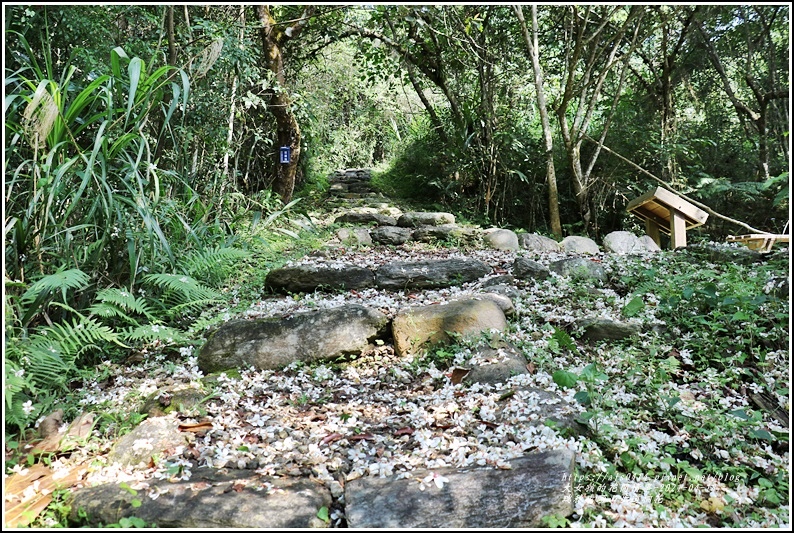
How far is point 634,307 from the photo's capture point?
359 cm

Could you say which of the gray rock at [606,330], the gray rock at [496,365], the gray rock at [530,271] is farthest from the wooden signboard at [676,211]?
the gray rock at [496,365]

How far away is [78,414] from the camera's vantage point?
8.60 feet

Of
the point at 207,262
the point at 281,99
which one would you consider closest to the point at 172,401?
the point at 207,262

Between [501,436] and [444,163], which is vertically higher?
[444,163]

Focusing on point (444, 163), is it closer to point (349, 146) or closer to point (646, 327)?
point (349, 146)

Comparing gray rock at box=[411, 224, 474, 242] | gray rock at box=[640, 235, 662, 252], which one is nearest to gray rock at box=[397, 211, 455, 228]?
gray rock at box=[411, 224, 474, 242]

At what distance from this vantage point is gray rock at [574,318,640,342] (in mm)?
3410

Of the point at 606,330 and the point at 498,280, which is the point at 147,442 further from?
the point at 498,280

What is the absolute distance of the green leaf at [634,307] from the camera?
360 centimetres

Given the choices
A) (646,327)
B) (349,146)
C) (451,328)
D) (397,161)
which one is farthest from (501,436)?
(349,146)

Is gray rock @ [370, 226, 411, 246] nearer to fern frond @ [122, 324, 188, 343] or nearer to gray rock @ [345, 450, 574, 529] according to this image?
fern frond @ [122, 324, 188, 343]

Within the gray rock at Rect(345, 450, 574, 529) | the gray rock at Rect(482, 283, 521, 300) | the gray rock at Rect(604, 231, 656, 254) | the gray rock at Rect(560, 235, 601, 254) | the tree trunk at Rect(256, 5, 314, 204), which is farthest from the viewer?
the tree trunk at Rect(256, 5, 314, 204)

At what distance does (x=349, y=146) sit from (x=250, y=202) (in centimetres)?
833

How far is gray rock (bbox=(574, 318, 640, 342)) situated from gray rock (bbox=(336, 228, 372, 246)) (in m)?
3.66
